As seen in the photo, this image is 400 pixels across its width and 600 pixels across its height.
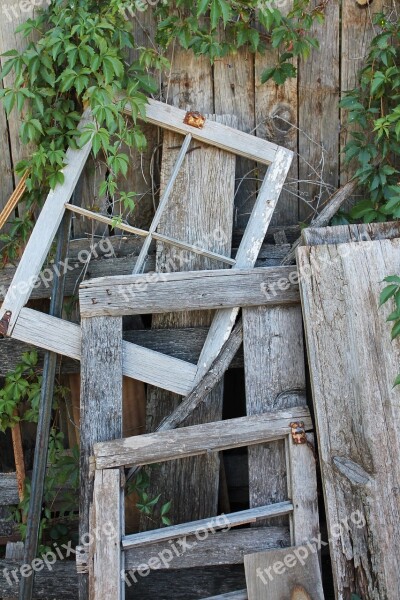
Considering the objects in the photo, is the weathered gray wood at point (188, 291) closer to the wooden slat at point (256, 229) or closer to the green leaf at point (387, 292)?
the wooden slat at point (256, 229)

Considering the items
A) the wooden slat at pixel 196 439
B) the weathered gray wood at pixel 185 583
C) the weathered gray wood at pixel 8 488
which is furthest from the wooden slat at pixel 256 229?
the weathered gray wood at pixel 8 488

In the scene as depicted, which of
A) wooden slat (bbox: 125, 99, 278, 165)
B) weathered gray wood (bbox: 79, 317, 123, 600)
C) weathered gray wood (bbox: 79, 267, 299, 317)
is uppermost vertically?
wooden slat (bbox: 125, 99, 278, 165)

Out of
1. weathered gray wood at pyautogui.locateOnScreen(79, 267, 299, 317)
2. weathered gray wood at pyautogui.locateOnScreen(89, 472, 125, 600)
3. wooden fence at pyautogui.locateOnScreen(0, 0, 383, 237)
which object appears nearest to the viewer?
weathered gray wood at pyautogui.locateOnScreen(89, 472, 125, 600)

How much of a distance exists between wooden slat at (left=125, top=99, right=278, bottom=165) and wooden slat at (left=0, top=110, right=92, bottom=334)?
0.29 metres

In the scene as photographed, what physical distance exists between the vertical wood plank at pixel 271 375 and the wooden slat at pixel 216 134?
2.21 feet

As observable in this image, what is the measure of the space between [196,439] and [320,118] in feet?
5.00

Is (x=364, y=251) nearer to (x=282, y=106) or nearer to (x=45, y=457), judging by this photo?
(x=282, y=106)

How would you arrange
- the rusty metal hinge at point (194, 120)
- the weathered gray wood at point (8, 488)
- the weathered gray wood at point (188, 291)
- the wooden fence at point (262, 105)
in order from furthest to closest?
1. the weathered gray wood at point (8, 488)
2. the wooden fence at point (262, 105)
3. the rusty metal hinge at point (194, 120)
4. the weathered gray wood at point (188, 291)

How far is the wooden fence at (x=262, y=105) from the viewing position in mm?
3145

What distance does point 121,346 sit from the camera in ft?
9.67

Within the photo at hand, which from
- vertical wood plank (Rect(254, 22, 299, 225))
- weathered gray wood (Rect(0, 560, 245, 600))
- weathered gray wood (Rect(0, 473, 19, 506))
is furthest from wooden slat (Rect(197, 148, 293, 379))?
weathered gray wood (Rect(0, 473, 19, 506))

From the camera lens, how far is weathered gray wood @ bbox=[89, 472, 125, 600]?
2715 mm

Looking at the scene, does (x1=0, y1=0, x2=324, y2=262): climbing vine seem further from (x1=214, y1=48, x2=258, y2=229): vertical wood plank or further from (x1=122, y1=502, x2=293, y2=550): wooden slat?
(x1=122, y1=502, x2=293, y2=550): wooden slat

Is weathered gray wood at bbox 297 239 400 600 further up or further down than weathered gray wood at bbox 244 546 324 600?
further up
